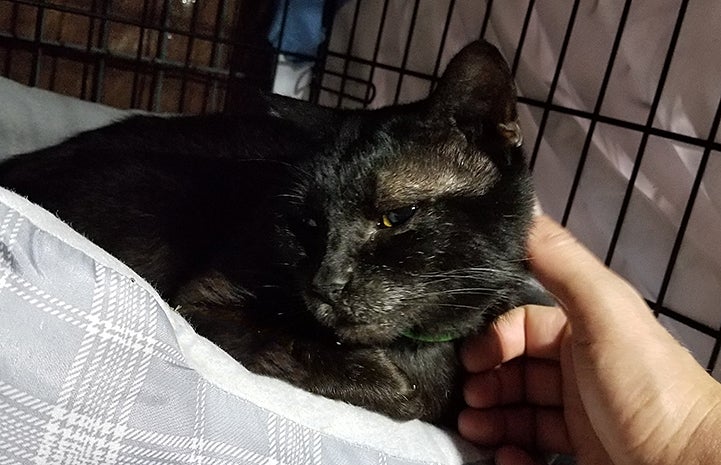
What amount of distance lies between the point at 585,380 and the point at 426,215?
237 mm

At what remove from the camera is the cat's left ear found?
0.75 meters

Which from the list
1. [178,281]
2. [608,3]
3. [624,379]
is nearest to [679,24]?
[608,3]

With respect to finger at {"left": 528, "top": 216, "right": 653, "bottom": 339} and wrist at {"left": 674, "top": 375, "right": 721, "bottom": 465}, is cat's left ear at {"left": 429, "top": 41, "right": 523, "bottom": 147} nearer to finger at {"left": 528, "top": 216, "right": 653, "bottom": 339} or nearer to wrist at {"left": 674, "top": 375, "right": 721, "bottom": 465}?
finger at {"left": 528, "top": 216, "right": 653, "bottom": 339}

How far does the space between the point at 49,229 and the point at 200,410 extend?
17cm

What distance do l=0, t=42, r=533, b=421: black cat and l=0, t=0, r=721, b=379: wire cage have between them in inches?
12.4

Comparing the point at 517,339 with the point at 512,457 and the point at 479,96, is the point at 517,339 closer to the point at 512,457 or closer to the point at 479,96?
the point at 512,457

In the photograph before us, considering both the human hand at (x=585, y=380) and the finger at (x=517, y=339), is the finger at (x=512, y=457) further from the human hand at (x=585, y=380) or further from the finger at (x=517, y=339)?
the finger at (x=517, y=339)

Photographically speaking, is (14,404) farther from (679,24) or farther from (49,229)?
(679,24)

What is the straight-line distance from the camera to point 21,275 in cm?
A: 47

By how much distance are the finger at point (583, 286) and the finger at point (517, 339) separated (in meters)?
0.12

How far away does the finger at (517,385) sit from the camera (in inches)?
33.7

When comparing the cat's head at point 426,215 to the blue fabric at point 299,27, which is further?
the blue fabric at point 299,27

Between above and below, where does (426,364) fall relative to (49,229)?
below

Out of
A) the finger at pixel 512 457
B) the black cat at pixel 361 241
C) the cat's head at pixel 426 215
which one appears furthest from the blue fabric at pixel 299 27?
the finger at pixel 512 457
